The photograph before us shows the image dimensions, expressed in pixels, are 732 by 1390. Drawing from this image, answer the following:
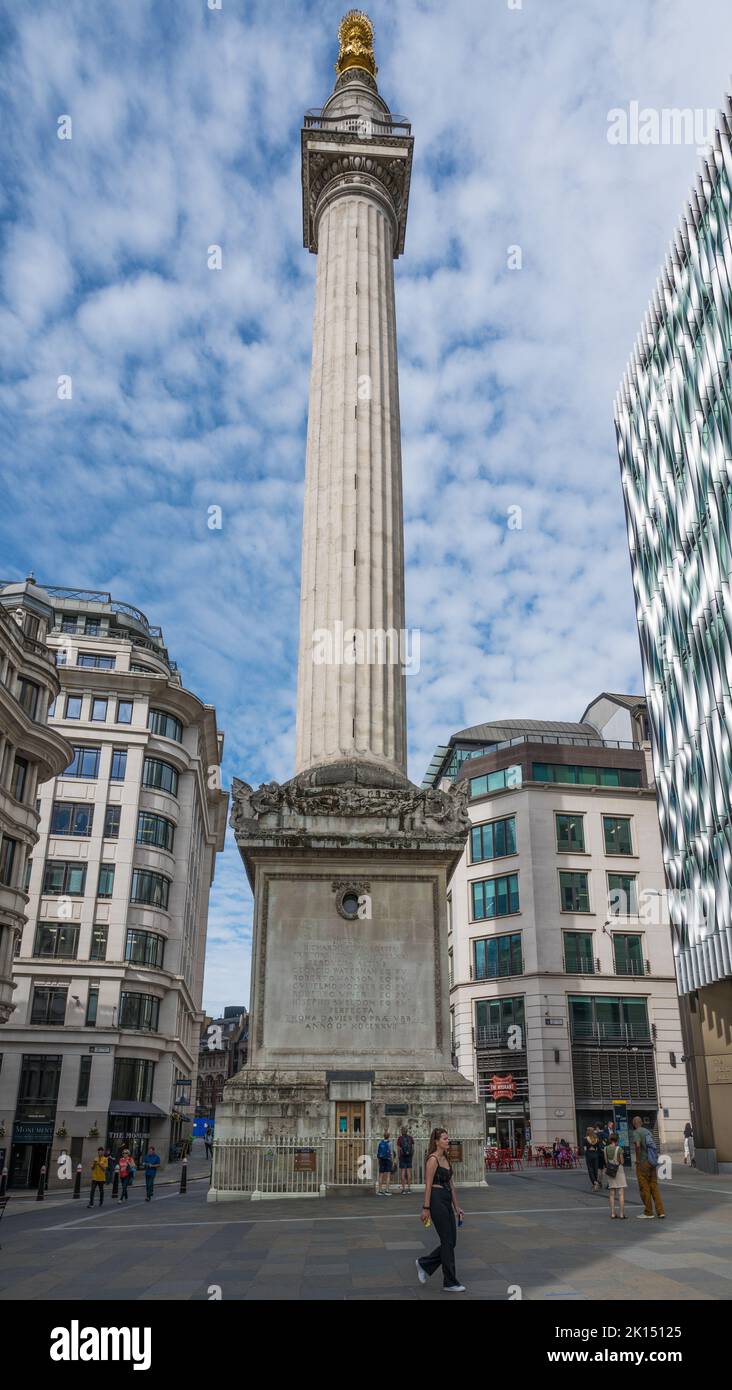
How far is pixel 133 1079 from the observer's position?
5441 cm

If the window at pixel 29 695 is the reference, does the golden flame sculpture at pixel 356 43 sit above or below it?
above

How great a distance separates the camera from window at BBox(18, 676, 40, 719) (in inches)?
1550

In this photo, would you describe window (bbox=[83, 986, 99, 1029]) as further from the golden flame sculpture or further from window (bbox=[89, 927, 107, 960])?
the golden flame sculpture

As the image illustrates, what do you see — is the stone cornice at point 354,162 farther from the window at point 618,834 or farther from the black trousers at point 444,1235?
the black trousers at point 444,1235

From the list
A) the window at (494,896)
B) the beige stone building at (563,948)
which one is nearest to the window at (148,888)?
the beige stone building at (563,948)

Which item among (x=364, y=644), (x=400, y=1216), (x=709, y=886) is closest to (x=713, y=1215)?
(x=400, y=1216)

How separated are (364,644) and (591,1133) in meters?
15.4

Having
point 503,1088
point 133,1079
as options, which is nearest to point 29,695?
point 133,1079

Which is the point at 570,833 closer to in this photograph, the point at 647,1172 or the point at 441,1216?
the point at 647,1172

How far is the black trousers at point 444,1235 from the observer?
10570mm

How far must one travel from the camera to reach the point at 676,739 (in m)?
45.6

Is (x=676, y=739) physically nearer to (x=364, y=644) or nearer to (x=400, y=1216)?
(x=364, y=644)

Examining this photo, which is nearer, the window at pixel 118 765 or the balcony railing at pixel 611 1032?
the balcony railing at pixel 611 1032

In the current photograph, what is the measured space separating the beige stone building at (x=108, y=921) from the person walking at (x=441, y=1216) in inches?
1769
